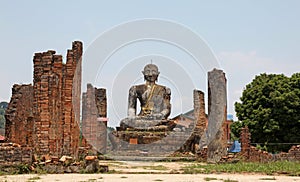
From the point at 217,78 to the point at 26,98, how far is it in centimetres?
799

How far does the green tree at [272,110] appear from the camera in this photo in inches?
1298

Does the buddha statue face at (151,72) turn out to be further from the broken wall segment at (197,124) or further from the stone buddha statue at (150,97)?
the broken wall segment at (197,124)

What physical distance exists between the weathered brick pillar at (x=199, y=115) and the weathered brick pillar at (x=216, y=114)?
3073 mm

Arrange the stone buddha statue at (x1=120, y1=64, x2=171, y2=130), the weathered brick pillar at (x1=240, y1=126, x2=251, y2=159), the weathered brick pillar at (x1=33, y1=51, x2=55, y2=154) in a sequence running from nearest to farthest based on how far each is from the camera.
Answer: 1. the weathered brick pillar at (x1=33, y1=51, x2=55, y2=154)
2. the weathered brick pillar at (x1=240, y1=126, x2=251, y2=159)
3. the stone buddha statue at (x1=120, y1=64, x2=171, y2=130)

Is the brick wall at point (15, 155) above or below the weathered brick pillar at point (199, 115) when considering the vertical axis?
below

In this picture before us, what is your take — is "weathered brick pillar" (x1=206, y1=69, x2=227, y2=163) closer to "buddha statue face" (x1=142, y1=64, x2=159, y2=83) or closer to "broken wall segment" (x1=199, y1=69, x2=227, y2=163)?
"broken wall segment" (x1=199, y1=69, x2=227, y2=163)

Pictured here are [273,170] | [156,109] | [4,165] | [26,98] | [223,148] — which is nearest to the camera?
[4,165]

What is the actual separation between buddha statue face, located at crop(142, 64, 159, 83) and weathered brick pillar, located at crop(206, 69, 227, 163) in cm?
650

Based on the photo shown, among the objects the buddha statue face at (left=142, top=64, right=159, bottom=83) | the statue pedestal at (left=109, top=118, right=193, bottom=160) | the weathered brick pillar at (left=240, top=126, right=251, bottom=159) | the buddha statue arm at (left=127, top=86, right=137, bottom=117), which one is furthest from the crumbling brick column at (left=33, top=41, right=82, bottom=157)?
the buddha statue face at (left=142, top=64, right=159, bottom=83)

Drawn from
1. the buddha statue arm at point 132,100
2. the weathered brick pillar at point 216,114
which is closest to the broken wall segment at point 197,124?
the weathered brick pillar at point 216,114

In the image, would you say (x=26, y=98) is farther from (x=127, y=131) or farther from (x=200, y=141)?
(x=200, y=141)

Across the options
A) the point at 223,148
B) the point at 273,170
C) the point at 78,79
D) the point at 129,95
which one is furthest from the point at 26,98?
the point at 273,170

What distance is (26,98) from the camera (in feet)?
68.7

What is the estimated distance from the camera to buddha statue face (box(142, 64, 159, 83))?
26.4m
